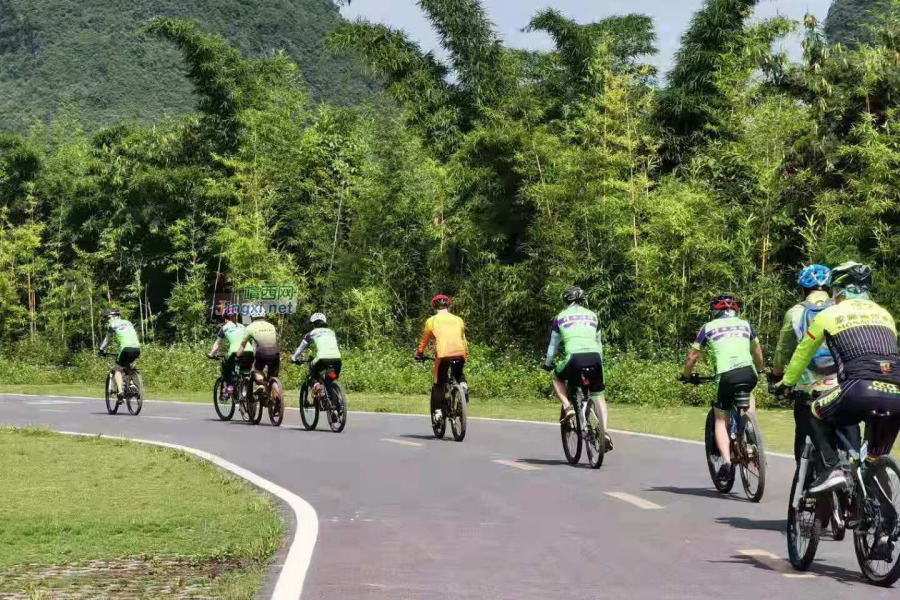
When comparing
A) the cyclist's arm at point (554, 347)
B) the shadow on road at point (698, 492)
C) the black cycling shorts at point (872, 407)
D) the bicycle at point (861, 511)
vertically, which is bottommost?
the shadow on road at point (698, 492)

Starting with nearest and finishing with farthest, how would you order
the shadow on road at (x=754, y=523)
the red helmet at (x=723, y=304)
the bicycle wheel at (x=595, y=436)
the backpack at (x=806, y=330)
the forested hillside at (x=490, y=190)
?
the backpack at (x=806, y=330) → the shadow on road at (x=754, y=523) → the red helmet at (x=723, y=304) → the bicycle wheel at (x=595, y=436) → the forested hillside at (x=490, y=190)

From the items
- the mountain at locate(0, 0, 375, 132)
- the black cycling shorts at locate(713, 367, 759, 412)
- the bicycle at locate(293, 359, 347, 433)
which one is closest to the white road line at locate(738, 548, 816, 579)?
the black cycling shorts at locate(713, 367, 759, 412)

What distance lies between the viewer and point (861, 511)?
7375 mm

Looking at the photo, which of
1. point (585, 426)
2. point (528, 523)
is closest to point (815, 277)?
point (528, 523)

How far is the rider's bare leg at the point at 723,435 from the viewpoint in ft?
37.9

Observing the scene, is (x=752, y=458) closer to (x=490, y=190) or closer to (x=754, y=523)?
(x=754, y=523)

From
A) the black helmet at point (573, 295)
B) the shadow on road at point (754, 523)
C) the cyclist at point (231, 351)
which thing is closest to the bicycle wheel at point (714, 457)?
the shadow on road at point (754, 523)

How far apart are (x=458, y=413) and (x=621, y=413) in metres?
6.00

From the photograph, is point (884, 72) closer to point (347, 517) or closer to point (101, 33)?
point (347, 517)

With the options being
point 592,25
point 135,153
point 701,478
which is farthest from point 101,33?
point 701,478

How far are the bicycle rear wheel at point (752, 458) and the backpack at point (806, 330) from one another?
1.22 metres

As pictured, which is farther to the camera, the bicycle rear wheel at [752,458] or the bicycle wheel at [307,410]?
the bicycle wheel at [307,410]

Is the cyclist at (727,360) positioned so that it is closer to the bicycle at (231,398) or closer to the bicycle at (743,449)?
the bicycle at (743,449)

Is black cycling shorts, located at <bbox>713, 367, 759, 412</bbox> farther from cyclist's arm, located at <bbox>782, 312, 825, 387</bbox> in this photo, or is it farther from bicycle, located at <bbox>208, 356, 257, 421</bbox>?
bicycle, located at <bbox>208, 356, 257, 421</bbox>
